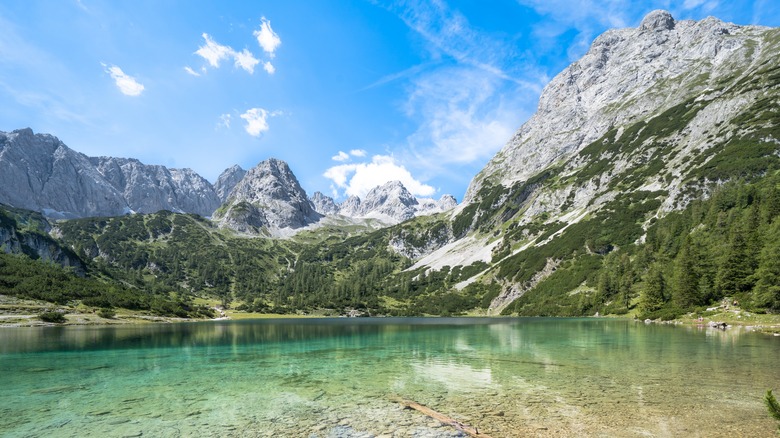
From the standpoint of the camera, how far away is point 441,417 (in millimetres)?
19375

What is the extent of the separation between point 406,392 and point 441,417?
7.08 meters

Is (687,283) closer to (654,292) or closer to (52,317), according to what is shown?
(654,292)

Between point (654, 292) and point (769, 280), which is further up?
point (769, 280)

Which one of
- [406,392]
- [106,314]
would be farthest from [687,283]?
[106,314]

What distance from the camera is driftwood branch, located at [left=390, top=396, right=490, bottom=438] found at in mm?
16908

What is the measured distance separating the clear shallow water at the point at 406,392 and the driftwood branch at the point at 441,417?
531 mm

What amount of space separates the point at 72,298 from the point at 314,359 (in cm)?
14293

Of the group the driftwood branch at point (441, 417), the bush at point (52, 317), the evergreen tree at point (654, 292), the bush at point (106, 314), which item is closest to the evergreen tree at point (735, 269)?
the evergreen tree at point (654, 292)

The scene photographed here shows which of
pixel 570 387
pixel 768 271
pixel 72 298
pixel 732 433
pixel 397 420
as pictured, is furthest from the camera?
pixel 72 298

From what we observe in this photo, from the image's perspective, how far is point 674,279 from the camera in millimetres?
93625

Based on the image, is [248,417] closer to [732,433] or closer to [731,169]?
[732,433]

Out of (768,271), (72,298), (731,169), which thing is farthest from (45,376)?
(731,169)

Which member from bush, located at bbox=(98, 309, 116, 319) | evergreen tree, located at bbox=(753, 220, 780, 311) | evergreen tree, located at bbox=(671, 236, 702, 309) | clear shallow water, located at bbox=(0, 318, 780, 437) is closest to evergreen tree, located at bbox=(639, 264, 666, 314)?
evergreen tree, located at bbox=(671, 236, 702, 309)

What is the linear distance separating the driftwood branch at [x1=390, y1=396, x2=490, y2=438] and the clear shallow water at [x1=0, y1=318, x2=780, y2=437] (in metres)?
0.53
